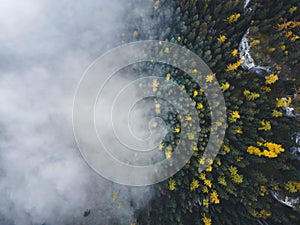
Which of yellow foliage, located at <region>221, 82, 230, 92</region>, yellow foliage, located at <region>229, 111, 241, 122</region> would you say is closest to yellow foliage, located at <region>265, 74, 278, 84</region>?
yellow foliage, located at <region>221, 82, 230, 92</region>

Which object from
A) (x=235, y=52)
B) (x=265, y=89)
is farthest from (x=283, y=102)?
(x=235, y=52)

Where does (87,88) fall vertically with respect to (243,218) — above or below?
above

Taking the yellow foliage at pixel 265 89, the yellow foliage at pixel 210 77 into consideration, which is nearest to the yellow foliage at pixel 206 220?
the yellow foliage at pixel 210 77

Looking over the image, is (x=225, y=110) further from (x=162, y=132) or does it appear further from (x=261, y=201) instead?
(x=261, y=201)

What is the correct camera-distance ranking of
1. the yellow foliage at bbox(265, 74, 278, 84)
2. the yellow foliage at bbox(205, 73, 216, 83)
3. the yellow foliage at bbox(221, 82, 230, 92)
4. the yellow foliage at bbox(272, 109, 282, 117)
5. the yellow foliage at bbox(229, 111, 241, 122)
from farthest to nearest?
the yellow foliage at bbox(205, 73, 216, 83)
the yellow foliage at bbox(221, 82, 230, 92)
the yellow foliage at bbox(272, 109, 282, 117)
the yellow foliage at bbox(229, 111, 241, 122)
the yellow foliage at bbox(265, 74, 278, 84)

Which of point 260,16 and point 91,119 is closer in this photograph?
point 260,16

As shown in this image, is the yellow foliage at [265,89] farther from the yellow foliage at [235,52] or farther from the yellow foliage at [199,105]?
the yellow foliage at [199,105]

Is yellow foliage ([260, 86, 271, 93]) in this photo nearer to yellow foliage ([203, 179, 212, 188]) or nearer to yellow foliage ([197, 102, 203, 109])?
Answer: yellow foliage ([197, 102, 203, 109])

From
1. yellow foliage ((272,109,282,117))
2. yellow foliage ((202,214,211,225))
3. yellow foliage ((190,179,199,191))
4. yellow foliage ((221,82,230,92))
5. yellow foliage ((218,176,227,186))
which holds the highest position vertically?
yellow foliage ((221,82,230,92))

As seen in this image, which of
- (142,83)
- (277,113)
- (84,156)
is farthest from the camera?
(84,156)

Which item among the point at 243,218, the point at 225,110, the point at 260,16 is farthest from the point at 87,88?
the point at 243,218

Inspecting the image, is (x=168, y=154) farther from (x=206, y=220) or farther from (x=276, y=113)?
(x=276, y=113)
